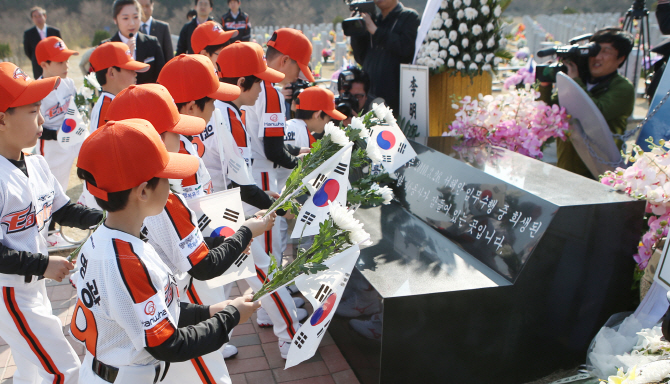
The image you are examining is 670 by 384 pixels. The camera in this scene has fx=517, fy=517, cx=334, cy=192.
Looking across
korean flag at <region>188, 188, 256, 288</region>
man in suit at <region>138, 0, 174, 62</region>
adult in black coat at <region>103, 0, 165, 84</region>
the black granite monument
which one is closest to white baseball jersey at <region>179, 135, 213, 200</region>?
korean flag at <region>188, 188, 256, 288</region>

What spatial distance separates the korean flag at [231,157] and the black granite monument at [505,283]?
2.73 ft

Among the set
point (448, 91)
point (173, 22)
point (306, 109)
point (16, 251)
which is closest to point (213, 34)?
point (306, 109)

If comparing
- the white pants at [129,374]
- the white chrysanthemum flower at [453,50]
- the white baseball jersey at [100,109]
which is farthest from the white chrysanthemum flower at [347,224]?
the white chrysanthemum flower at [453,50]

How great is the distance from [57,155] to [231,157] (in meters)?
2.98

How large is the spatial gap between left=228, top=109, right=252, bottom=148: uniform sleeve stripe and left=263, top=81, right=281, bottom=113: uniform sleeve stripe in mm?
290

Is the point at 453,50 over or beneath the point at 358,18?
beneath

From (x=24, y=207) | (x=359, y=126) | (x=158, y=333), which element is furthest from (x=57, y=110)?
(x=158, y=333)

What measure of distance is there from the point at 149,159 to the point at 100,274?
1.27 feet

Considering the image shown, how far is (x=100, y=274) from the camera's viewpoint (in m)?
1.59

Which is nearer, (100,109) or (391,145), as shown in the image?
(391,145)

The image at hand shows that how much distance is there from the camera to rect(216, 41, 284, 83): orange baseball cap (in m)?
3.02

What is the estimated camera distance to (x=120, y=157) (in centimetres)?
151

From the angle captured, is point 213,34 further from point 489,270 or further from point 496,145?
point 489,270

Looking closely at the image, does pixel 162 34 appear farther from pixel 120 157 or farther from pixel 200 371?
pixel 120 157
